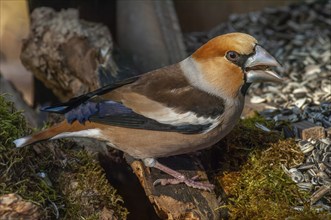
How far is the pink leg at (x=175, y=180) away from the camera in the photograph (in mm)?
3340

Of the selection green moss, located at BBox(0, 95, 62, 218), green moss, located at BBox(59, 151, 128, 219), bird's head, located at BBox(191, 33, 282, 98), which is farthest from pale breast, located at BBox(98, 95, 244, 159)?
green moss, located at BBox(0, 95, 62, 218)

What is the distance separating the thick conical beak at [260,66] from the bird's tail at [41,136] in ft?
3.32

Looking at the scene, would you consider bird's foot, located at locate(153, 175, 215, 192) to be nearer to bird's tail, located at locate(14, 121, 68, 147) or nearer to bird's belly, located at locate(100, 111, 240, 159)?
bird's belly, located at locate(100, 111, 240, 159)

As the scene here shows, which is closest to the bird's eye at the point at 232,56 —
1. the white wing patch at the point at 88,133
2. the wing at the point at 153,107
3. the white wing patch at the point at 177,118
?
the wing at the point at 153,107

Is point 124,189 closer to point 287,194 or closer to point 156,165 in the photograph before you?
point 156,165

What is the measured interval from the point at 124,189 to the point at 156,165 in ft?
1.41

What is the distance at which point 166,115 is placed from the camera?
325 cm

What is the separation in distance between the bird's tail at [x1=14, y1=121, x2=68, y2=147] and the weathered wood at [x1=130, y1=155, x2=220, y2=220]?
47cm

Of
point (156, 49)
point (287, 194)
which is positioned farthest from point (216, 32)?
point (287, 194)

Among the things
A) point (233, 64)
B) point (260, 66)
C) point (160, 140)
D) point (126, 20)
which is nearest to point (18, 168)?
point (160, 140)

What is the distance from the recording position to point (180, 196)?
328 cm

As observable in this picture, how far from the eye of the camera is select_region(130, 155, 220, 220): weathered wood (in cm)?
315

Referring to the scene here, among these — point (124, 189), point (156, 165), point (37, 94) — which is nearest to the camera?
point (156, 165)

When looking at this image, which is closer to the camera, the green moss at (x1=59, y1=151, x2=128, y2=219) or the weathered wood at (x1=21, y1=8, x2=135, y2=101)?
the green moss at (x1=59, y1=151, x2=128, y2=219)
